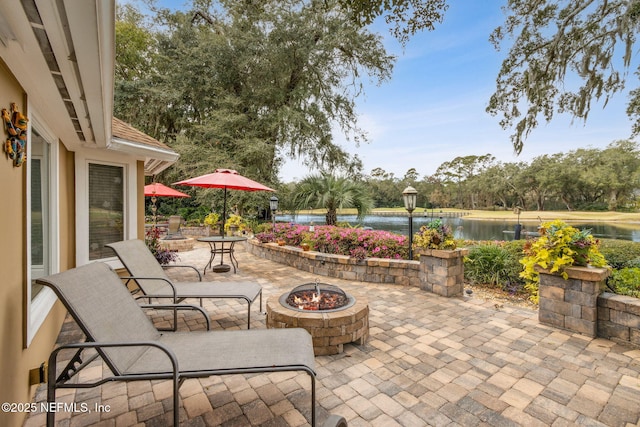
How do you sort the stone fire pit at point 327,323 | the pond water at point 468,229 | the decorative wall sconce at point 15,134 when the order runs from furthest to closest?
1. the pond water at point 468,229
2. the stone fire pit at point 327,323
3. the decorative wall sconce at point 15,134

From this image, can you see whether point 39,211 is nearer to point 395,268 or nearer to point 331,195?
Result: point 395,268

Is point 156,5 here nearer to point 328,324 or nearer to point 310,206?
point 310,206

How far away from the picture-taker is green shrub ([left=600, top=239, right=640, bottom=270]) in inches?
214

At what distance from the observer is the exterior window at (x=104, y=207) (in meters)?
4.08

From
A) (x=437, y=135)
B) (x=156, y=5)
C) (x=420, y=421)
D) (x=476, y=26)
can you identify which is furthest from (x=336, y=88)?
(x=437, y=135)

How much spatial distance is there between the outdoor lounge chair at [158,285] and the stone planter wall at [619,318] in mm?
3582

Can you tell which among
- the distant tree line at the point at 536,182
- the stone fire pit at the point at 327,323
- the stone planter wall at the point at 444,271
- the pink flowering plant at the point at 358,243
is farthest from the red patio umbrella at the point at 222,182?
the distant tree line at the point at 536,182

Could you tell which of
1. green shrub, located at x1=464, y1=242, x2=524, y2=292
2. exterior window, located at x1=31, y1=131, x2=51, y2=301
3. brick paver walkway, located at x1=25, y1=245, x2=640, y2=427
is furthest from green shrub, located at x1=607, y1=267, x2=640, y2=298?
exterior window, located at x1=31, y1=131, x2=51, y2=301

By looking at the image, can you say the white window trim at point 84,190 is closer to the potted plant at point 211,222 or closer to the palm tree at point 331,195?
the palm tree at point 331,195

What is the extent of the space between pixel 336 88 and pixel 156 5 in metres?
9.28

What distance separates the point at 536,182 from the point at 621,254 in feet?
118

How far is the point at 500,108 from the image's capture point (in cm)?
906

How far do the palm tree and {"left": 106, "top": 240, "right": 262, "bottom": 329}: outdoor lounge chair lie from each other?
612 centimetres

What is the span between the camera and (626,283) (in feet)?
12.3
